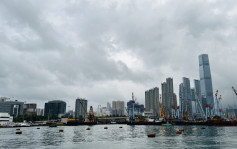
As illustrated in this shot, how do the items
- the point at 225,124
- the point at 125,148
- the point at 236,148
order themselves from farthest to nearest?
the point at 225,124 < the point at 125,148 < the point at 236,148

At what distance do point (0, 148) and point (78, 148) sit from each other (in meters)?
21.7

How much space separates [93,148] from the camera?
50.6m

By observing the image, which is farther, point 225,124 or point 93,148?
point 225,124

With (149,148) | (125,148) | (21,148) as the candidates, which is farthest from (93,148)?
(21,148)

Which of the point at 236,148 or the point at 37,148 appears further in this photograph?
the point at 37,148

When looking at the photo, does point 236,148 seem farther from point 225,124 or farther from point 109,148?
point 225,124

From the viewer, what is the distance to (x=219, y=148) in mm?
48469

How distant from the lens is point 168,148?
4853cm

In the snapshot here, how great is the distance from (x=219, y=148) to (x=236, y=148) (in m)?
3.84

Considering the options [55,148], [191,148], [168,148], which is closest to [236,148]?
[191,148]

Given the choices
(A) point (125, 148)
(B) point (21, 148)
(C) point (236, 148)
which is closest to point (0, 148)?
(B) point (21, 148)

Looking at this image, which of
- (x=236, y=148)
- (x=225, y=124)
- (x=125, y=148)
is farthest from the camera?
(x=225, y=124)

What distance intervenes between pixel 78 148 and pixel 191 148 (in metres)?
29.9

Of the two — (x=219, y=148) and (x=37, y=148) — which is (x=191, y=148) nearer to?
(x=219, y=148)
